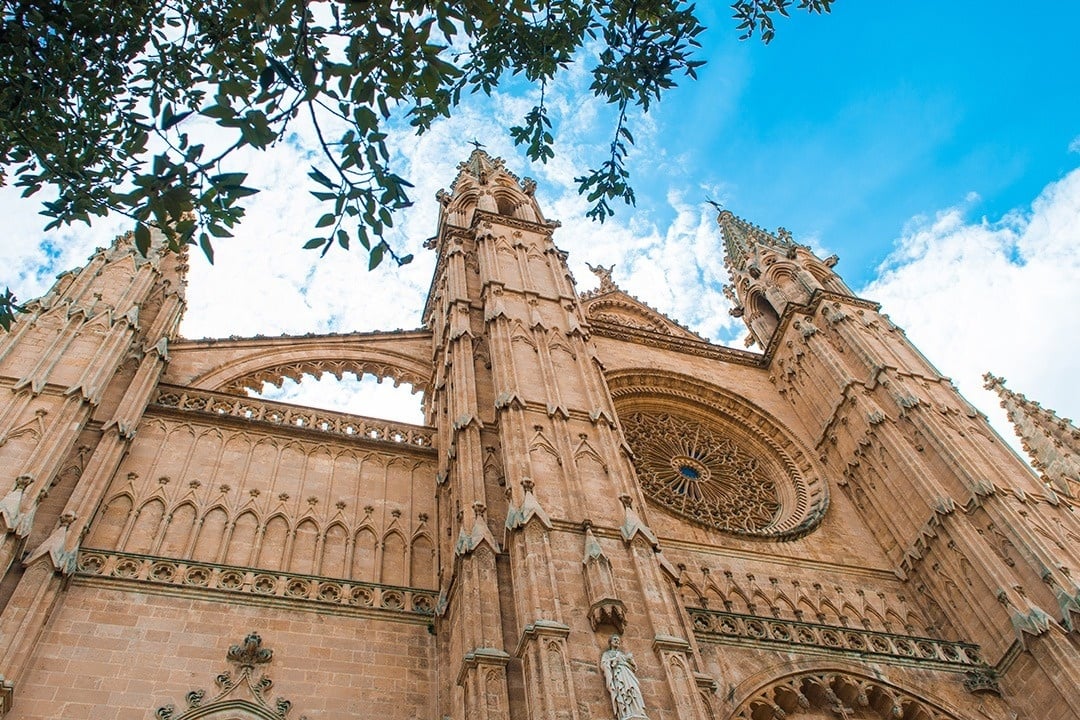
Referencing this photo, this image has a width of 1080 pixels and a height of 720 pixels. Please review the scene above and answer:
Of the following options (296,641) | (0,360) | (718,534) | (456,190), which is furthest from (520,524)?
(456,190)

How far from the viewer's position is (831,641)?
42.7 feet

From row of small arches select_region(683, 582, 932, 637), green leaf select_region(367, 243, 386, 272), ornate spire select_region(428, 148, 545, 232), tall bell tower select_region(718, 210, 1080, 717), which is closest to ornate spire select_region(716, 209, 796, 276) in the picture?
tall bell tower select_region(718, 210, 1080, 717)

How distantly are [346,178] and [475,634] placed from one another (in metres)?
6.04

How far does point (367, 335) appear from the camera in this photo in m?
18.6

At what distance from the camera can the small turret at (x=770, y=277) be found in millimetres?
24109

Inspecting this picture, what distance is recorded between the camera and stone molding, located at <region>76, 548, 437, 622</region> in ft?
36.9

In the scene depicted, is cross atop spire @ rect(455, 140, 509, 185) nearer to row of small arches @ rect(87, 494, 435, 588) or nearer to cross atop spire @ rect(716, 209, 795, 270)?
cross atop spire @ rect(716, 209, 795, 270)

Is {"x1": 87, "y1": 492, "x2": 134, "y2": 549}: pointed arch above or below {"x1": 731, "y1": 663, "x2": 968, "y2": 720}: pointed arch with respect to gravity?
above

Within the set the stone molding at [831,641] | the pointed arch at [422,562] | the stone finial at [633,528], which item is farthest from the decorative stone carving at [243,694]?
the stone molding at [831,641]

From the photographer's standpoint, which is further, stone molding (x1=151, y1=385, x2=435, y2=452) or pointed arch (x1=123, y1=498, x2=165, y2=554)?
stone molding (x1=151, y1=385, x2=435, y2=452)

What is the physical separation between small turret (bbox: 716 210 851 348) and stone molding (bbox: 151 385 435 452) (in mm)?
11589

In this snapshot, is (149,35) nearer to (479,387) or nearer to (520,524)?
(520,524)

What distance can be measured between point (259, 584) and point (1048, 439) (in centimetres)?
2755

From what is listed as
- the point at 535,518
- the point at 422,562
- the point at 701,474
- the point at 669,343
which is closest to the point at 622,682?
the point at 535,518
